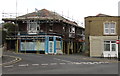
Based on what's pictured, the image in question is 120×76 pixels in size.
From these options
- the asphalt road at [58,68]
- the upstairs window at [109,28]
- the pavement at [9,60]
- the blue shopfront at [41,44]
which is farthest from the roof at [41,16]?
the asphalt road at [58,68]

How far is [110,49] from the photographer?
32.1m

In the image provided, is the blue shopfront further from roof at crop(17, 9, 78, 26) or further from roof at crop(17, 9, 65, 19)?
roof at crop(17, 9, 65, 19)

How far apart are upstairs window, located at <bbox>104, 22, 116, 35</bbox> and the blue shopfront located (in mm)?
8049

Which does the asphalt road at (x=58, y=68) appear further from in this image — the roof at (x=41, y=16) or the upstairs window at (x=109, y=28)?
the roof at (x=41, y=16)

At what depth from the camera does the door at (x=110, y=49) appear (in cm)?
3180

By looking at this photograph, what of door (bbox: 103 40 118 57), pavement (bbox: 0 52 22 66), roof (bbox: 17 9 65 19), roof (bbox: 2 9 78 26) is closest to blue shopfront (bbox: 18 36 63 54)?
roof (bbox: 2 9 78 26)

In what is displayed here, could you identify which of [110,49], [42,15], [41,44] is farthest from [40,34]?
[110,49]

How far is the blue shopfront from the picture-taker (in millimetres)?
35031

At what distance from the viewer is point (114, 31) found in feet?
107

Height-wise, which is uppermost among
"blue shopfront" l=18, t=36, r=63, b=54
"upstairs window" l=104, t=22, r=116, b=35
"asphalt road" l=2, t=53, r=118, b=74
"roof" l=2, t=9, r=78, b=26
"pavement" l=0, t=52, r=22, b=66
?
"roof" l=2, t=9, r=78, b=26

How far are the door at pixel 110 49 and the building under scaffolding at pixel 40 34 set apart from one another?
24.8 ft

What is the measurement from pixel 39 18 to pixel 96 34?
10.0m

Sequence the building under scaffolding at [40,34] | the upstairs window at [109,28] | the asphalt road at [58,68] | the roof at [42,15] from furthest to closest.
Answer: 1. the roof at [42,15]
2. the building under scaffolding at [40,34]
3. the upstairs window at [109,28]
4. the asphalt road at [58,68]

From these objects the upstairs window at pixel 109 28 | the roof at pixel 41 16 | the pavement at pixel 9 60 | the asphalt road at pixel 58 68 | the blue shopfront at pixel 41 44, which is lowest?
the asphalt road at pixel 58 68
